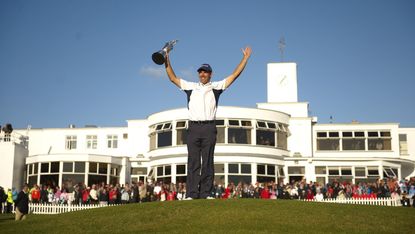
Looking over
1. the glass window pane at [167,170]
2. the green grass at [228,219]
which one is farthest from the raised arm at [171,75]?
the glass window pane at [167,170]

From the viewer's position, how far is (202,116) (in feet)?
38.2

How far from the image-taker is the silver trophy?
1128 centimetres

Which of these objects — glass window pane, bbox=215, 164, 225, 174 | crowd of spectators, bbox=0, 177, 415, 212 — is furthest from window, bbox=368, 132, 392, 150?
glass window pane, bbox=215, 164, 225, 174

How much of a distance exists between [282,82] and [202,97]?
34.0m

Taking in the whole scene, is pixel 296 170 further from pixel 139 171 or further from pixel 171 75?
pixel 171 75

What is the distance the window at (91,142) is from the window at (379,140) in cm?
2412

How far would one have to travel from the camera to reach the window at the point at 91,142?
151 ft

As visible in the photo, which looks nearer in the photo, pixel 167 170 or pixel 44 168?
pixel 167 170

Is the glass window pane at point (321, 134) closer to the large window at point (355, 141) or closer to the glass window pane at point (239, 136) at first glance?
the large window at point (355, 141)

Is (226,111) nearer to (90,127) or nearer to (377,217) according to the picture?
(90,127)

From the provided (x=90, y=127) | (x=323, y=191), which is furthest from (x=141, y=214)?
(x=90, y=127)

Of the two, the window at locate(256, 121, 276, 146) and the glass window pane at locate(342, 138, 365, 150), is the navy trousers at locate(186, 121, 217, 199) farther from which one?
the glass window pane at locate(342, 138, 365, 150)

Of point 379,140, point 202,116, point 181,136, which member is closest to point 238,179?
point 181,136

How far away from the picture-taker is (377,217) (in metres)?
10.7
